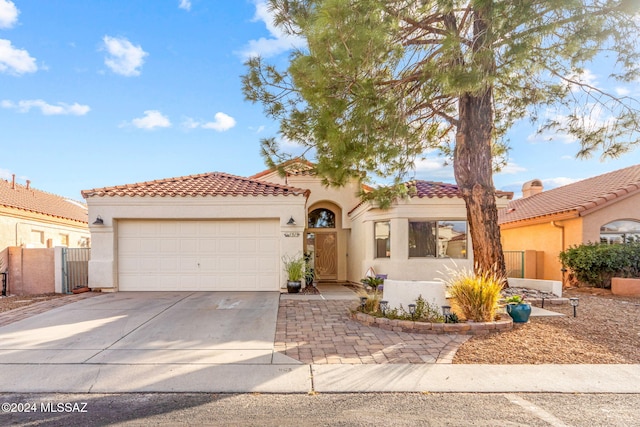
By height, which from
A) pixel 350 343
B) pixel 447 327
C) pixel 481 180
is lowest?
pixel 350 343

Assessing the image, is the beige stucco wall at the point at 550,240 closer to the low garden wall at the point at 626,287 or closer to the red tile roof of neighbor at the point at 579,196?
the red tile roof of neighbor at the point at 579,196

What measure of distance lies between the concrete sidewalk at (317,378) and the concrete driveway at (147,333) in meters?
0.37

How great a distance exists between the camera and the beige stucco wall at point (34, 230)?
15703 millimetres

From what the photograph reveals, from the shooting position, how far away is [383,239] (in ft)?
44.8

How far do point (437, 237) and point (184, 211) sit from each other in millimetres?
8813

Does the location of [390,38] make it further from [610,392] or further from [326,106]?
[610,392]

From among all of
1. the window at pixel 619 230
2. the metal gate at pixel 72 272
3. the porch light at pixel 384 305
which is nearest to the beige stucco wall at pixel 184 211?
the metal gate at pixel 72 272

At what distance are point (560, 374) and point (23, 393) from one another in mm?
6774

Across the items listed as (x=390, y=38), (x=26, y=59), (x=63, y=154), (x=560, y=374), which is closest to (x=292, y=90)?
(x=390, y=38)

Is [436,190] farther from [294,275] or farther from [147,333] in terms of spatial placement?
[147,333]

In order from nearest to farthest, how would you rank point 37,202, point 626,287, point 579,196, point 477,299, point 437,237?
point 477,299, point 626,287, point 437,237, point 579,196, point 37,202

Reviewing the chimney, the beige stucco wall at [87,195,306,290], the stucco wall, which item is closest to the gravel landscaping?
the beige stucco wall at [87,195,306,290]

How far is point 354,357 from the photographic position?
5621 mm

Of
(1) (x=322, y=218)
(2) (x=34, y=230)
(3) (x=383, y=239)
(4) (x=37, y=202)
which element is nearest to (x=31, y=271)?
(2) (x=34, y=230)
